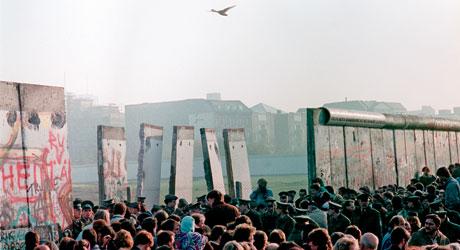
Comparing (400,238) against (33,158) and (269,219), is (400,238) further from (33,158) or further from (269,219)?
(33,158)

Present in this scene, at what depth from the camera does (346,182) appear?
21953mm

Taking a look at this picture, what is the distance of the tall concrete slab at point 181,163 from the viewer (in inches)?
838

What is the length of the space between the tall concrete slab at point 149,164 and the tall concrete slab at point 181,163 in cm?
45

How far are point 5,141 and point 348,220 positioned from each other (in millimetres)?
5580

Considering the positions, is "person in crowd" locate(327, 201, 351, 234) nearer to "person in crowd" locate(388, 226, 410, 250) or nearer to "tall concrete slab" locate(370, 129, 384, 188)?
"person in crowd" locate(388, 226, 410, 250)

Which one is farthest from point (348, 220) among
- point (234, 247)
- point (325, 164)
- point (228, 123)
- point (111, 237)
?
point (228, 123)

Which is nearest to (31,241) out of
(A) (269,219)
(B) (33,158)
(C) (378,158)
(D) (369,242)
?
(B) (33,158)

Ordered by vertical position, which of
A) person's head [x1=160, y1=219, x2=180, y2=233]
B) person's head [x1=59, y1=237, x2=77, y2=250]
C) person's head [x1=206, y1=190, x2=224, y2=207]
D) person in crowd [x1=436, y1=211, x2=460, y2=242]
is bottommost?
person in crowd [x1=436, y1=211, x2=460, y2=242]

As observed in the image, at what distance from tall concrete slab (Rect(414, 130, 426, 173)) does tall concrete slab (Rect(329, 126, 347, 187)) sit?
8.59m

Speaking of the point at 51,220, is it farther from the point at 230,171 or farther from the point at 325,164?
the point at 230,171

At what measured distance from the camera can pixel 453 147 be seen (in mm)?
35375

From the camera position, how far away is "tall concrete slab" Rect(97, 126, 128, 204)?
62.2 feet

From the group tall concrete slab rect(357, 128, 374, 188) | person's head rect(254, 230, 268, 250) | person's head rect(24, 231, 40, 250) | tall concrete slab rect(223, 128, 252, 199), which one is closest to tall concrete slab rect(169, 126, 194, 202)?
tall concrete slab rect(223, 128, 252, 199)

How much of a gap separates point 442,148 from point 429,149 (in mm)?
2185
